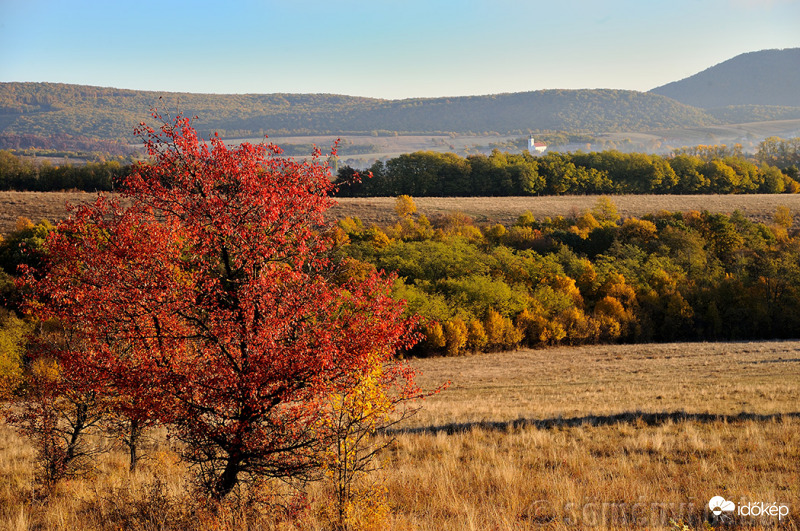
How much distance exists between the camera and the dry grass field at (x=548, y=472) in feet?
28.8

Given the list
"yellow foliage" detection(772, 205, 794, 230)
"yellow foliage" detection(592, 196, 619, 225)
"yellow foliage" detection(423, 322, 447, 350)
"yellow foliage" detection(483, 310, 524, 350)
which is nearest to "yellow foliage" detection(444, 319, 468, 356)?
"yellow foliage" detection(423, 322, 447, 350)

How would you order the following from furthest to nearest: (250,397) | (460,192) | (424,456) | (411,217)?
(460,192)
(411,217)
(424,456)
(250,397)

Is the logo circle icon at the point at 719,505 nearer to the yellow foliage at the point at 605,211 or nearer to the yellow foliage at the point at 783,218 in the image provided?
the yellow foliage at the point at 605,211

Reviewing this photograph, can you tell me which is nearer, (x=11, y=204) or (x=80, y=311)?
(x=80, y=311)

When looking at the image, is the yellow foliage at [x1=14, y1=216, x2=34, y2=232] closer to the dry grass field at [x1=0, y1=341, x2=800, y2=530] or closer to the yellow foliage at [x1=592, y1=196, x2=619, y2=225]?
the dry grass field at [x1=0, y1=341, x2=800, y2=530]

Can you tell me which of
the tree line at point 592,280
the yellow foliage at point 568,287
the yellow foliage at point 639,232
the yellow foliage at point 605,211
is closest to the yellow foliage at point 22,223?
the tree line at point 592,280

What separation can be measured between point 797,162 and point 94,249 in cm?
19390

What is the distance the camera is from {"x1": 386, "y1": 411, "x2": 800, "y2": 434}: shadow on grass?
1578 cm

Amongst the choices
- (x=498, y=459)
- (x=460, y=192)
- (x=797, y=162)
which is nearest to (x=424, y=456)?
(x=498, y=459)

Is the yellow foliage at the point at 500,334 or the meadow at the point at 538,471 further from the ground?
the meadow at the point at 538,471

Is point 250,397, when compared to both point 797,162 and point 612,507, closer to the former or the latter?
point 612,507

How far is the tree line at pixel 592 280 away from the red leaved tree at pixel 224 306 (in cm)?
4215

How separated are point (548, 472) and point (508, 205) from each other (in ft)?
290

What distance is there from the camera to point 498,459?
1294cm
